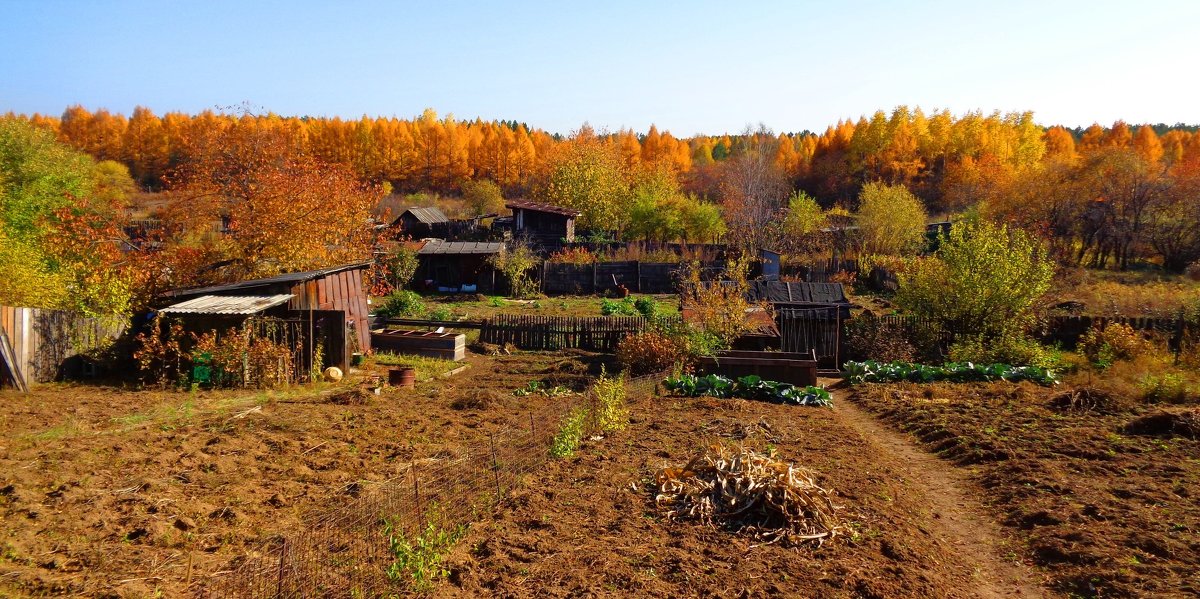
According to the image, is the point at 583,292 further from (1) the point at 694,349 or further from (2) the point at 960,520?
(2) the point at 960,520

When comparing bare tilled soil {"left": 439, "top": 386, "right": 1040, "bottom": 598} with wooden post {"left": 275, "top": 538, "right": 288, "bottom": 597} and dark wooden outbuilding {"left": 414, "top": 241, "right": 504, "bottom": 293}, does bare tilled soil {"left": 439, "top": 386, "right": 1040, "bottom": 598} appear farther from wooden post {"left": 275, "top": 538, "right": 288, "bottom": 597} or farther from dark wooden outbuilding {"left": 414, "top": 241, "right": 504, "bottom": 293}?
dark wooden outbuilding {"left": 414, "top": 241, "right": 504, "bottom": 293}

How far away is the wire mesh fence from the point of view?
5.67 meters

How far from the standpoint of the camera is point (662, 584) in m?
5.95

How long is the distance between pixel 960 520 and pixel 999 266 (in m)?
13.5

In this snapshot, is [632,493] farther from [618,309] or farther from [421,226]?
[421,226]

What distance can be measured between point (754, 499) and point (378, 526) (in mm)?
3868

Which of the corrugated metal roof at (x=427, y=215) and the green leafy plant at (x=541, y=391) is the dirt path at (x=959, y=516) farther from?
the corrugated metal roof at (x=427, y=215)

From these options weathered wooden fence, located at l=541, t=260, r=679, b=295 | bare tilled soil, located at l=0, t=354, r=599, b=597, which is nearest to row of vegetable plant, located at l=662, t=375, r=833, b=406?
bare tilled soil, located at l=0, t=354, r=599, b=597

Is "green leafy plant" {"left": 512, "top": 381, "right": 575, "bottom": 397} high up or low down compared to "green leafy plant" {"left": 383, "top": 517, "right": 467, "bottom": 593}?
down

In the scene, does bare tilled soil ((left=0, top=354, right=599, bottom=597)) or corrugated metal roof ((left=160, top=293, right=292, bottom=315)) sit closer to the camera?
bare tilled soil ((left=0, top=354, right=599, bottom=597))

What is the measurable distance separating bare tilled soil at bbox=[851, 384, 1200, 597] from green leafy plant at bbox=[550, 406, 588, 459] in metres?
5.43

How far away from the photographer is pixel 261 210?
20.6 meters

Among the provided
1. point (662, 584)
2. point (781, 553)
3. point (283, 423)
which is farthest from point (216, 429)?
point (781, 553)

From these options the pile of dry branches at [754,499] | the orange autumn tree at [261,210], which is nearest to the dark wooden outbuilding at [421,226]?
the orange autumn tree at [261,210]
